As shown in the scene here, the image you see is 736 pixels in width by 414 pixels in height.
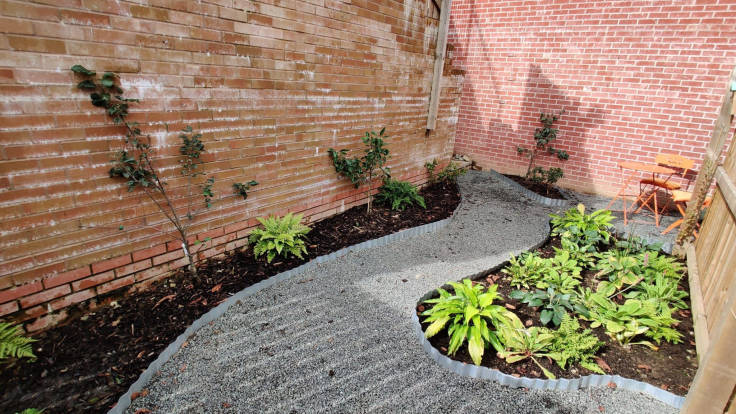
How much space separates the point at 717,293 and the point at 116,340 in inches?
182

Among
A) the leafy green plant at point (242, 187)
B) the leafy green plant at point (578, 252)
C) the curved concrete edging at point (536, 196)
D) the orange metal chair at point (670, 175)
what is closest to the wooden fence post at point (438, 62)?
the curved concrete edging at point (536, 196)

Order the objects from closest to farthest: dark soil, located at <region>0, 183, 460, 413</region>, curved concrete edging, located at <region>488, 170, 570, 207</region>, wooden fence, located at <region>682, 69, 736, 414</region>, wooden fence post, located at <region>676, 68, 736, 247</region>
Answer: wooden fence, located at <region>682, 69, 736, 414</region> < dark soil, located at <region>0, 183, 460, 413</region> < wooden fence post, located at <region>676, 68, 736, 247</region> < curved concrete edging, located at <region>488, 170, 570, 207</region>

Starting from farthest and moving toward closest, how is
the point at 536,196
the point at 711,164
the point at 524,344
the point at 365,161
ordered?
the point at 536,196
the point at 365,161
the point at 711,164
the point at 524,344

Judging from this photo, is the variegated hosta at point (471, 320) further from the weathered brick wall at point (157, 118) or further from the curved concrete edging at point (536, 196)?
the curved concrete edging at point (536, 196)

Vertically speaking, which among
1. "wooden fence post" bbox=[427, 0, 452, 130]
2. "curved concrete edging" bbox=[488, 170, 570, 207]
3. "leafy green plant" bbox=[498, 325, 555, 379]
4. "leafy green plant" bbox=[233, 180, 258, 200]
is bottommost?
"leafy green plant" bbox=[498, 325, 555, 379]

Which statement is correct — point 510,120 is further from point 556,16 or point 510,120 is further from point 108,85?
point 108,85

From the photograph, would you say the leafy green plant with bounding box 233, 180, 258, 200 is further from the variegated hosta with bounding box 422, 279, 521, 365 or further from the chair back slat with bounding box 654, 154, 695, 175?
the chair back slat with bounding box 654, 154, 695, 175

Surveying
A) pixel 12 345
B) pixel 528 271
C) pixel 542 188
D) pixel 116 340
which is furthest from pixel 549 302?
pixel 542 188

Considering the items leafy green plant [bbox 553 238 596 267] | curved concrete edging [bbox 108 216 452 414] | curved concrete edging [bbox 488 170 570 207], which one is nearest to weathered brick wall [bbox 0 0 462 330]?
curved concrete edging [bbox 108 216 452 414]

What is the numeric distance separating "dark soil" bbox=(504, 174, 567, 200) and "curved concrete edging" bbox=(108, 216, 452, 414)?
2.48 metres

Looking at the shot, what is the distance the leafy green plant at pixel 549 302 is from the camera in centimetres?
308

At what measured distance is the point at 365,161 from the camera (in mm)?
5234

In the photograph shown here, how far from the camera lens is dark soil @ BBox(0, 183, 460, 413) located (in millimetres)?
2254

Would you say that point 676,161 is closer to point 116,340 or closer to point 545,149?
point 545,149
